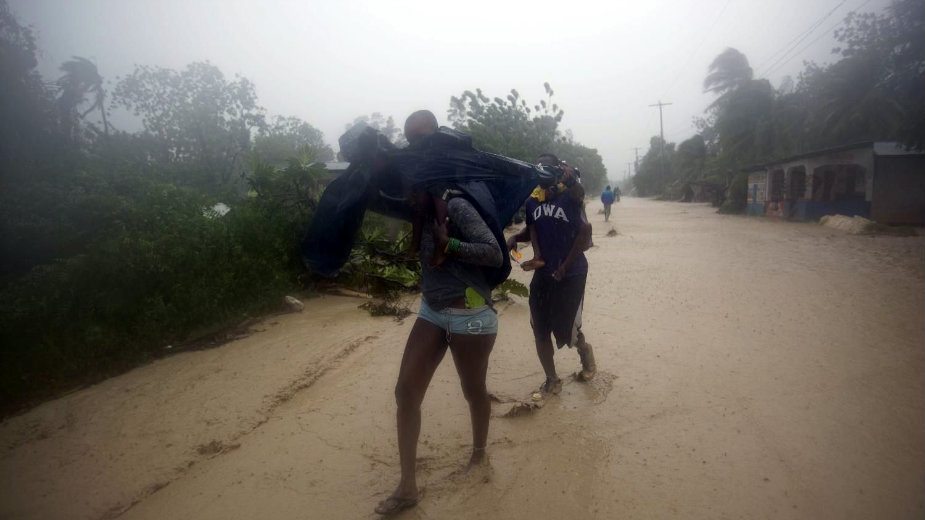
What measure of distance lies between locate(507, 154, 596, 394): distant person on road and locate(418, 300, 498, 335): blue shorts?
3.63ft

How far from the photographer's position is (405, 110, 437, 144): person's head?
2.26m

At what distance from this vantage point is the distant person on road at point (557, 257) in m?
3.37

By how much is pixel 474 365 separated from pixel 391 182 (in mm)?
943

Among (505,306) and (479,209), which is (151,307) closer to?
(505,306)

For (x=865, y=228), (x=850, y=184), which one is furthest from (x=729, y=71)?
(x=865, y=228)

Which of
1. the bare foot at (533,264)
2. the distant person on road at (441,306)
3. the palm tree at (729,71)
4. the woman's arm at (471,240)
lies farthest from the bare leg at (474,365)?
the palm tree at (729,71)

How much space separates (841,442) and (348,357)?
3.80 metres

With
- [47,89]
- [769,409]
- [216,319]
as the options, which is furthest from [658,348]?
[47,89]

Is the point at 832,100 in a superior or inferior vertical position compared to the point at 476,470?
superior

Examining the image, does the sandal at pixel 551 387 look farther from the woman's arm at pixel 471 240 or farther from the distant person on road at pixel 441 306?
the woman's arm at pixel 471 240

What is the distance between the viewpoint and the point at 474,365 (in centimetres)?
231

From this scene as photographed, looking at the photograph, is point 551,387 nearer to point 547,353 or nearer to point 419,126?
point 547,353

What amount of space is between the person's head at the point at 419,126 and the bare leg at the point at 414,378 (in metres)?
0.86

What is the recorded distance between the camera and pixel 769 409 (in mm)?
3352
